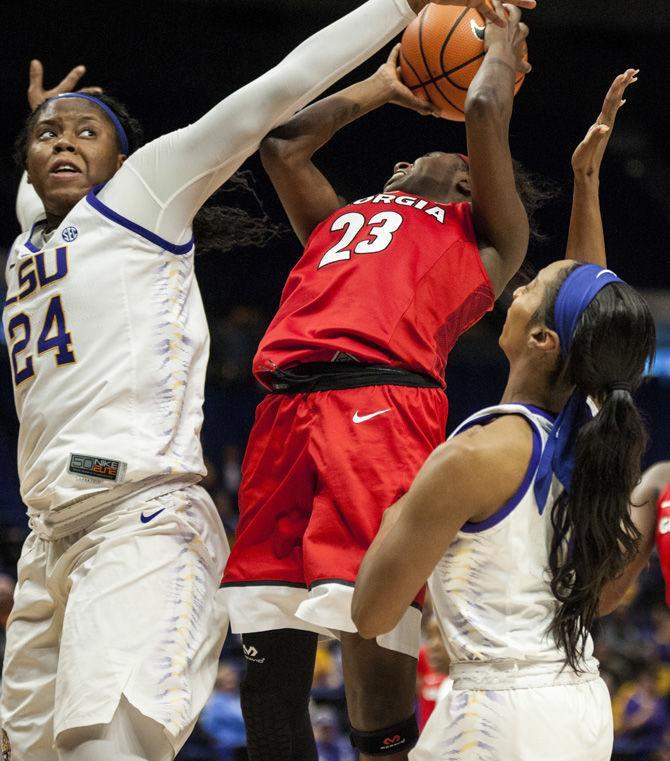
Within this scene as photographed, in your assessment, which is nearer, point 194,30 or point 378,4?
point 378,4

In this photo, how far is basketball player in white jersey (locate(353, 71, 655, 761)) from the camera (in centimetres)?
235

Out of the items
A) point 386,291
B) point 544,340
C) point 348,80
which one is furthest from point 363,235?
point 348,80

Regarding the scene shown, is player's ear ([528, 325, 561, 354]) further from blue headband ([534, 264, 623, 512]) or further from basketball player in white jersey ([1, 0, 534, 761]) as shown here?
basketball player in white jersey ([1, 0, 534, 761])

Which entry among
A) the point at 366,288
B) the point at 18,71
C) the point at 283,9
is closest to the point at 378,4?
the point at 366,288

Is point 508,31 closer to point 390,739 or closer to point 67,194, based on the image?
point 67,194

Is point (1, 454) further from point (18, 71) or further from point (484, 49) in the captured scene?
point (484, 49)

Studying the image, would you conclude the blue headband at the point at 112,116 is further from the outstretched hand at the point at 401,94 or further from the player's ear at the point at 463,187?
the player's ear at the point at 463,187

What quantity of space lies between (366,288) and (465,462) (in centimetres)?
98

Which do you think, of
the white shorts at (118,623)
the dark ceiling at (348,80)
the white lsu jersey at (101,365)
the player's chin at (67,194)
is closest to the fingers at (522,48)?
the white lsu jersey at (101,365)

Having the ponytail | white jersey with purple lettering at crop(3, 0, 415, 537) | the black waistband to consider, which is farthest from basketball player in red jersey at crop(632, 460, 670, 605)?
white jersey with purple lettering at crop(3, 0, 415, 537)

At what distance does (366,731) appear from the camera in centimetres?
298

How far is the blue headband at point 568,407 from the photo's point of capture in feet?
8.02

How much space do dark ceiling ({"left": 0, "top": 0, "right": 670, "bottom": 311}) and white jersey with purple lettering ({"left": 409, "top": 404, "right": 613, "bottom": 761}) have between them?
8063 millimetres

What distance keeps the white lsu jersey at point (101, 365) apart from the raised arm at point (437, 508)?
0.84 m
